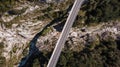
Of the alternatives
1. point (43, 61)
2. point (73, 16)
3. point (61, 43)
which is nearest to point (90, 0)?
point (73, 16)

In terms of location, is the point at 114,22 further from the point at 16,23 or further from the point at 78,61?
the point at 16,23

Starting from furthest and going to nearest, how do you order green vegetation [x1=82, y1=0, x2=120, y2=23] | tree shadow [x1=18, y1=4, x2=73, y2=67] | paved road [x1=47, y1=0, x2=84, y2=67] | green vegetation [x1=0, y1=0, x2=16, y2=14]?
1. tree shadow [x1=18, y1=4, x2=73, y2=67]
2. green vegetation [x1=82, y1=0, x2=120, y2=23]
3. paved road [x1=47, y1=0, x2=84, y2=67]
4. green vegetation [x1=0, y1=0, x2=16, y2=14]

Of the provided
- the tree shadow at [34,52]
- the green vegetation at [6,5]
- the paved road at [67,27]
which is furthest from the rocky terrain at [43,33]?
the paved road at [67,27]

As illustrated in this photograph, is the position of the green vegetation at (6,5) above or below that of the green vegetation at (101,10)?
above

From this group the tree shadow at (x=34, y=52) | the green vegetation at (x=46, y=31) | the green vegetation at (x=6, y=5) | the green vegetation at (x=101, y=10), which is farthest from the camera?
the green vegetation at (x=46, y=31)

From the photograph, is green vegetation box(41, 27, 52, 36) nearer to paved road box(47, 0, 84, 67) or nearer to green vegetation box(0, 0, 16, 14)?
paved road box(47, 0, 84, 67)

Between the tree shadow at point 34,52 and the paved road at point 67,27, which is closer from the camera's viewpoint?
the paved road at point 67,27

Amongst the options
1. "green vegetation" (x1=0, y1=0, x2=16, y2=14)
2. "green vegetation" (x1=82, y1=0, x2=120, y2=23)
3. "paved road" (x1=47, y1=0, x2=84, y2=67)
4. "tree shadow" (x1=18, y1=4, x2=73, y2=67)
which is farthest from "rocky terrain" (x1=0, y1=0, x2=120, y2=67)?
"paved road" (x1=47, y1=0, x2=84, y2=67)

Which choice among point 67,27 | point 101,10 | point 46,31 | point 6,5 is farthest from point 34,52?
point 101,10

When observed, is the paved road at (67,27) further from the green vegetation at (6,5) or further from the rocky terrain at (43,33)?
the green vegetation at (6,5)

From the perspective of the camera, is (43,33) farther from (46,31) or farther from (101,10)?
(101,10)
